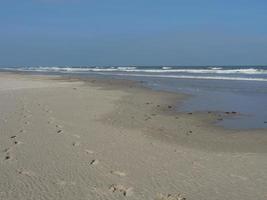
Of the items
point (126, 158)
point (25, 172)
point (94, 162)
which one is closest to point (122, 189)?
point (94, 162)

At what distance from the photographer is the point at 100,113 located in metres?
16.2

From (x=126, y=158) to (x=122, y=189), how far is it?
6.60 feet

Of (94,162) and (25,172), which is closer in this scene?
(25,172)

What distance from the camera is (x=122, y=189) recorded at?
658 cm

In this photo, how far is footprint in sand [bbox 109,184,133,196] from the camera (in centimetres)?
642

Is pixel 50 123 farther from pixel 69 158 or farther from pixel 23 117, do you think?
pixel 69 158

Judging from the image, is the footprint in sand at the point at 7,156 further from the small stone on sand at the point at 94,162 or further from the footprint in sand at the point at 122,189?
the footprint in sand at the point at 122,189

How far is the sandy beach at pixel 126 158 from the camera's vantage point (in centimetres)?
656

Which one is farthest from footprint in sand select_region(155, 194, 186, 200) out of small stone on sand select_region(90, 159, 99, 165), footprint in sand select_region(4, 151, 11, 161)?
footprint in sand select_region(4, 151, 11, 161)

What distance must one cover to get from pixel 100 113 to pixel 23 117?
3330 millimetres

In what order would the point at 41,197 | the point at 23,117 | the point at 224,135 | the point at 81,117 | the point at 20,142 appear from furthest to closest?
the point at 81,117 → the point at 23,117 → the point at 224,135 → the point at 20,142 → the point at 41,197

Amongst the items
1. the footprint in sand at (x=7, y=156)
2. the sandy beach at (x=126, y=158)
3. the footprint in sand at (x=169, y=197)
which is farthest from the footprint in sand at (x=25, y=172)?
the footprint in sand at (x=169, y=197)

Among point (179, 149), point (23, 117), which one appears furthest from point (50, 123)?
point (179, 149)

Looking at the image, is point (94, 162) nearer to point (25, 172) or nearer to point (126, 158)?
point (126, 158)
